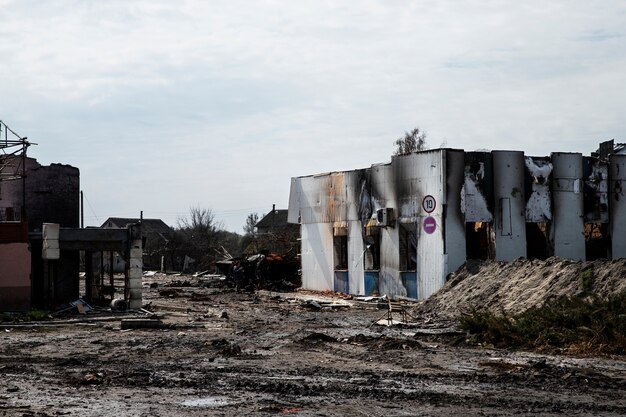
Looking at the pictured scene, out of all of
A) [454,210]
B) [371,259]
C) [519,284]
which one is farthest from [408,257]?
[519,284]

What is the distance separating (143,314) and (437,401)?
18.6 m

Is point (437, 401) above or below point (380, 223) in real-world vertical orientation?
below

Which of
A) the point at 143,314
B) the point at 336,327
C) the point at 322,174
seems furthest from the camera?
the point at 322,174

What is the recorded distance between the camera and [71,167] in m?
37.7

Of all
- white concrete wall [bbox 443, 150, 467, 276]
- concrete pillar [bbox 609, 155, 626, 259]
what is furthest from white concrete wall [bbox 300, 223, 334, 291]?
concrete pillar [bbox 609, 155, 626, 259]

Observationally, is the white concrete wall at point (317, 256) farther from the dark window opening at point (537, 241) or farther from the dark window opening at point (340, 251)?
Result: the dark window opening at point (537, 241)

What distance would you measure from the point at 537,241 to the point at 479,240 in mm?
2566

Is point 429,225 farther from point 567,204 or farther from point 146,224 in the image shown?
point 146,224

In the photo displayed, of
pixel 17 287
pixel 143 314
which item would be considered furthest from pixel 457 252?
pixel 17 287

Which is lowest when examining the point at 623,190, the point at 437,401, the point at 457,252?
the point at 437,401

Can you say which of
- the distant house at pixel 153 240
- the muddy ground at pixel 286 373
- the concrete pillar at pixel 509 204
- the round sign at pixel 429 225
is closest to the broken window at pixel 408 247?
the round sign at pixel 429 225

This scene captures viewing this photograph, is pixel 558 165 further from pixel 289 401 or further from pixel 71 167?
pixel 289 401

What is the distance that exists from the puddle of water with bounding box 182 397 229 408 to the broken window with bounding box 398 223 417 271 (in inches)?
872

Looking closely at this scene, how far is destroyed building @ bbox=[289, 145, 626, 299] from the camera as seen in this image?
32.1 metres
